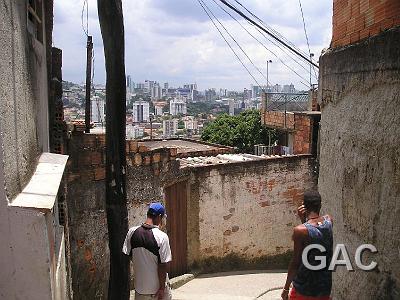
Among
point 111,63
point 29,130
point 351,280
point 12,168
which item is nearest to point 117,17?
point 111,63

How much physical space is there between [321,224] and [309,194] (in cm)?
27

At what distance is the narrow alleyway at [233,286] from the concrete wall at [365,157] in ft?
9.78

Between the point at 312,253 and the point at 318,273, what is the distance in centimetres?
21

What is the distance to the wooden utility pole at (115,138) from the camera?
444 centimetres

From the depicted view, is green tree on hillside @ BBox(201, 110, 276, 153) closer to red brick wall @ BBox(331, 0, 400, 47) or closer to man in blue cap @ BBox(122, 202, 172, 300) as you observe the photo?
red brick wall @ BBox(331, 0, 400, 47)

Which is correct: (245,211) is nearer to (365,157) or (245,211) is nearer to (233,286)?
(233,286)

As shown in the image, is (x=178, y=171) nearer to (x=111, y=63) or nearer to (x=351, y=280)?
(x=111, y=63)

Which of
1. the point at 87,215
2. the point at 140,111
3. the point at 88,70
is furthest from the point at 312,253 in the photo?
the point at 140,111

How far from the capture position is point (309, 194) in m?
3.81

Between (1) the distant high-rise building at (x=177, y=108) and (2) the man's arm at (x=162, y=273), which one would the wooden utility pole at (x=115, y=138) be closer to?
(2) the man's arm at (x=162, y=273)

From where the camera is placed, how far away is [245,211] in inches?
352

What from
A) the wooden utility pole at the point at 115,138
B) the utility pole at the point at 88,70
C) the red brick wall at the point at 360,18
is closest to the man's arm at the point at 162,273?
the wooden utility pole at the point at 115,138

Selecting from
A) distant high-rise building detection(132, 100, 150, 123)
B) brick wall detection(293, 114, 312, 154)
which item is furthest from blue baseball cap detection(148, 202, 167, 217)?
distant high-rise building detection(132, 100, 150, 123)

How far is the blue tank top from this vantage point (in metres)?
3.73
